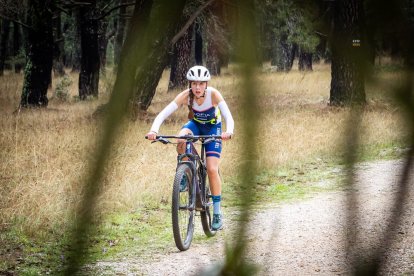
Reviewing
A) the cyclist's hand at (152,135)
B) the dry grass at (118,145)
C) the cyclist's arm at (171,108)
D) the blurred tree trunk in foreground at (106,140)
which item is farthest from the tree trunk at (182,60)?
the blurred tree trunk in foreground at (106,140)

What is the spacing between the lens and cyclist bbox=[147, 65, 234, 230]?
19.0 feet

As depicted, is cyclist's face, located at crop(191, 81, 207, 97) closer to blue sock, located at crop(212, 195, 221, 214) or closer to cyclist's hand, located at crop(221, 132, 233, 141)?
cyclist's hand, located at crop(221, 132, 233, 141)

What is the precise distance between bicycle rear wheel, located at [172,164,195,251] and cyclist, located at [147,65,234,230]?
0.21m

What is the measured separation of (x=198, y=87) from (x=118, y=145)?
5017 mm

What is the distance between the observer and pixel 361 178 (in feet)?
2.74

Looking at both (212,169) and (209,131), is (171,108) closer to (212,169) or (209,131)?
(209,131)

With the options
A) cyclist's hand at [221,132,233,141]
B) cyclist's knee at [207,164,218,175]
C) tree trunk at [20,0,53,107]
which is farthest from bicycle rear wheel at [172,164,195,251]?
tree trunk at [20,0,53,107]

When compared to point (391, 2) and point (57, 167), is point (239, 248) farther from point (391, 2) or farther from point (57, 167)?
point (57, 167)

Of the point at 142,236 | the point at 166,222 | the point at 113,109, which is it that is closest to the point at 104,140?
the point at 113,109

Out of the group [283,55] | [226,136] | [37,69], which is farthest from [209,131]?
→ [37,69]

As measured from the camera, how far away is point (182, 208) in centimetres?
639

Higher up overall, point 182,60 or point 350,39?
point 350,39

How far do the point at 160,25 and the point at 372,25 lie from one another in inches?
11.6

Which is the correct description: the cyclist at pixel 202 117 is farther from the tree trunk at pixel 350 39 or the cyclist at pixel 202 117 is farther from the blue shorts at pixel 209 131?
the tree trunk at pixel 350 39
